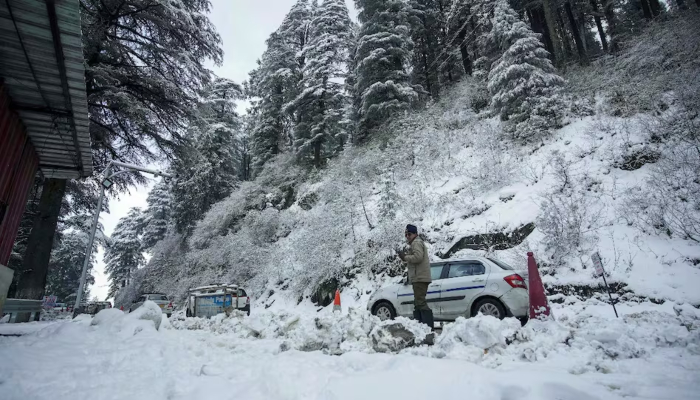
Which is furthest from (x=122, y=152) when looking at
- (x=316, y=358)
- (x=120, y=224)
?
(x=120, y=224)

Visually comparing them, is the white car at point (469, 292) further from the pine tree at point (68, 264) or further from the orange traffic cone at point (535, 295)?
the pine tree at point (68, 264)

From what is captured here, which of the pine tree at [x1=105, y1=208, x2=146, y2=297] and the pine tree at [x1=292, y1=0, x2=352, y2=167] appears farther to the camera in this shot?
the pine tree at [x1=105, y1=208, x2=146, y2=297]

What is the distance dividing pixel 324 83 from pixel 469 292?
1865 cm

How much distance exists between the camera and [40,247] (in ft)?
34.9

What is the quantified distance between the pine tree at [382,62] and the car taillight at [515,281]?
14.3 metres

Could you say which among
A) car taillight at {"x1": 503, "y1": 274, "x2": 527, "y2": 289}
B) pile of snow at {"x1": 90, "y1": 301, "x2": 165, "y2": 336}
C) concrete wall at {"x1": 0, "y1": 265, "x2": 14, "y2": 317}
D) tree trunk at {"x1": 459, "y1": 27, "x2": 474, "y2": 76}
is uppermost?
tree trunk at {"x1": 459, "y1": 27, "x2": 474, "y2": 76}

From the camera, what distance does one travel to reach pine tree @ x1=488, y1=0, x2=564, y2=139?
13.2m

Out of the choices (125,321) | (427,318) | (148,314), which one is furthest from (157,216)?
(427,318)

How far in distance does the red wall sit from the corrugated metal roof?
0.19 metres

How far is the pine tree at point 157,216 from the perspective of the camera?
37.1 metres

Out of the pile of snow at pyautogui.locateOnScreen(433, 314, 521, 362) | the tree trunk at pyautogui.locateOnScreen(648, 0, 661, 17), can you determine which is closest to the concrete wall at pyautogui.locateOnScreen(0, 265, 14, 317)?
the pile of snow at pyautogui.locateOnScreen(433, 314, 521, 362)

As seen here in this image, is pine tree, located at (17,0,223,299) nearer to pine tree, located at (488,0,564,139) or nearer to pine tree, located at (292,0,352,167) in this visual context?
pine tree, located at (292,0,352,167)

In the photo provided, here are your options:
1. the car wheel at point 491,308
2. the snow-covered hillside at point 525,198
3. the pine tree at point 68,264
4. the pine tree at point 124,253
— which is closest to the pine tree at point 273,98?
the snow-covered hillside at point 525,198

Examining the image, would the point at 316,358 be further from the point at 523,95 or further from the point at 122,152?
the point at 523,95
